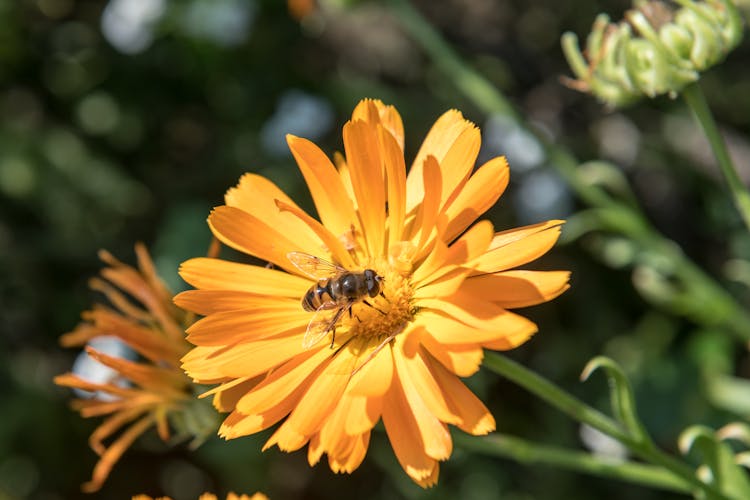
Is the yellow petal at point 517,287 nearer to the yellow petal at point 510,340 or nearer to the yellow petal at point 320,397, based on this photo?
the yellow petal at point 510,340

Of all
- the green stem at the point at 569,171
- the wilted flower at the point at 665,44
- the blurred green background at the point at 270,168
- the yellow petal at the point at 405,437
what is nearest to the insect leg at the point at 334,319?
the yellow petal at the point at 405,437

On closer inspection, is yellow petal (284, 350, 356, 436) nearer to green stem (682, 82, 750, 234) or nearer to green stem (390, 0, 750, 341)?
green stem (682, 82, 750, 234)

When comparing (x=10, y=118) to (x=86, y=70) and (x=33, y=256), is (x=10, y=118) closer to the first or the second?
(x=86, y=70)

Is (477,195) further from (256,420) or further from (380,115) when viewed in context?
(256,420)

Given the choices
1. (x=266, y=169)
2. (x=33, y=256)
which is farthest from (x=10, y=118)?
(x=266, y=169)

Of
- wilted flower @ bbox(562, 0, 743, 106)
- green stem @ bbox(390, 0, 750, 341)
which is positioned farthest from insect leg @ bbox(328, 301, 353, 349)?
green stem @ bbox(390, 0, 750, 341)

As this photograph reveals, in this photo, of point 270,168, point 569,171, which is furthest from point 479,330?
point 270,168
